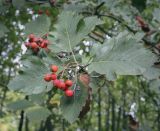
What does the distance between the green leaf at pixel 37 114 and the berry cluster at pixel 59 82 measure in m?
1.31

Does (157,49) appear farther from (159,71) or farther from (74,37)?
(74,37)

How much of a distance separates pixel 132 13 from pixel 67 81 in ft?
7.08

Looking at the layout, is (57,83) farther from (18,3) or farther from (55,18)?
(55,18)

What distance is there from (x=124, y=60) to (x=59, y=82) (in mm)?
283

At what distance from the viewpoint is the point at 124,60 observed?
167 cm

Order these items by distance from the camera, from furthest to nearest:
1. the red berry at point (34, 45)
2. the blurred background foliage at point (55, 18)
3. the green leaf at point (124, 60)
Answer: the blurred background foliage at point (55, 18) < the red berry at point (34, 45) < the green leaf at point (124, 60)

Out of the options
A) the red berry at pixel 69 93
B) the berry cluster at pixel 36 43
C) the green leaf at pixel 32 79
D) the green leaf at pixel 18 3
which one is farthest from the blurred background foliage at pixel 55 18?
the berry cluster at pixel 36 43

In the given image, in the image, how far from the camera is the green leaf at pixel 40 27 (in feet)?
7.12

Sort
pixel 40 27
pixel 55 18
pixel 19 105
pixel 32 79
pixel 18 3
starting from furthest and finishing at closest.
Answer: pixel 55 18, pixel 19 105, pixel 18 3, pixel 40 27, pixel 32 79

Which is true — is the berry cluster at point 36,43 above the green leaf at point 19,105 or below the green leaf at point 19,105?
above

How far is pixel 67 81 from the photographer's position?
5.51 feet

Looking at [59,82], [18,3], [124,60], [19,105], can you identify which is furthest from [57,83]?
[19,105]

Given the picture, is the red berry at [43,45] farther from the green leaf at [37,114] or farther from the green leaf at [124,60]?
the green leaf at [37,114]

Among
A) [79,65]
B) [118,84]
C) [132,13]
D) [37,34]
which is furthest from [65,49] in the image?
[118,84]
